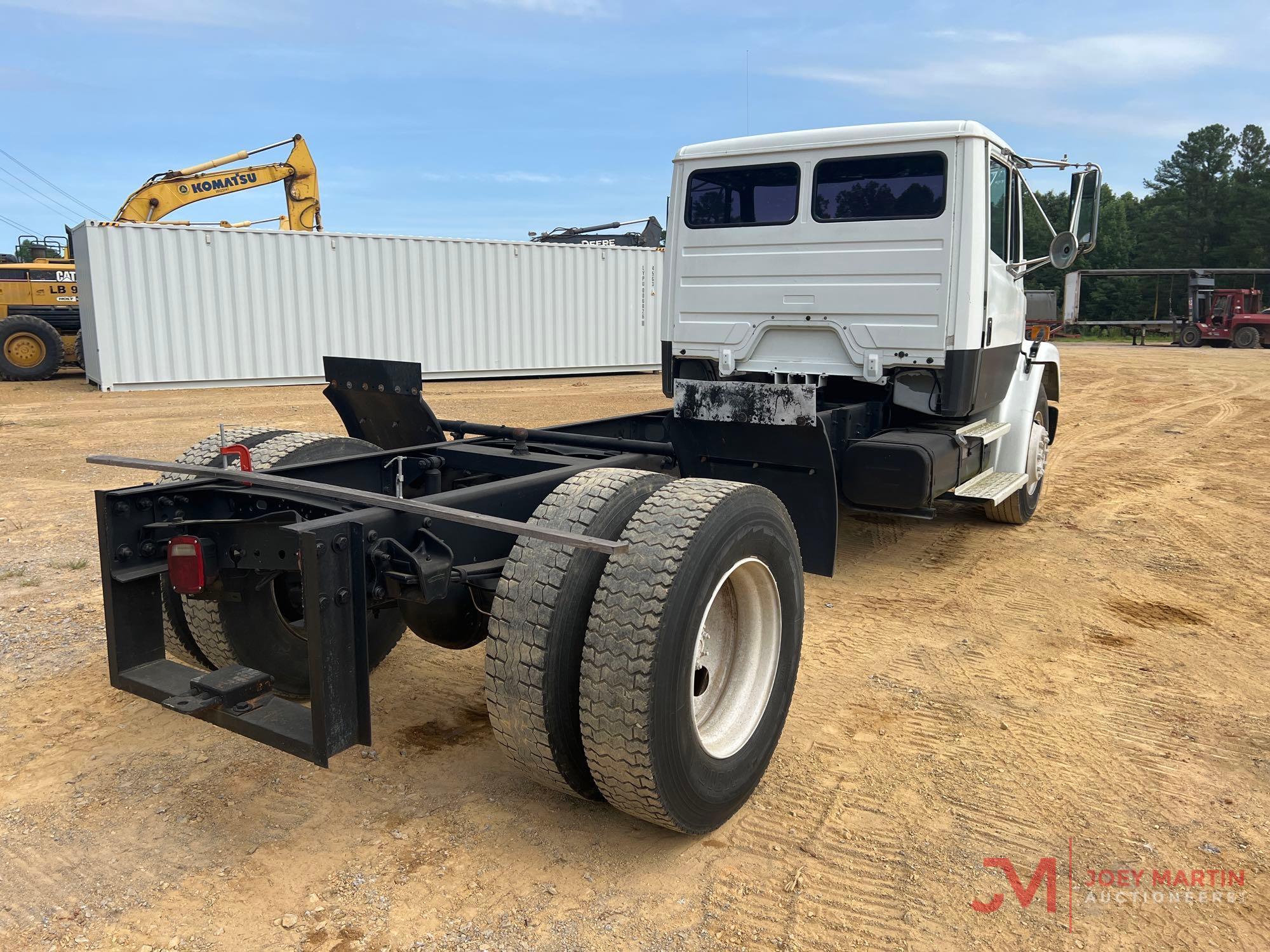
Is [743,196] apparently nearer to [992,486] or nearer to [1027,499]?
[992,486]

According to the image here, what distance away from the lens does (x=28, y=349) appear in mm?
17953

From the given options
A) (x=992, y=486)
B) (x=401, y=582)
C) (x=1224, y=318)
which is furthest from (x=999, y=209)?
(x=1224, y=318)

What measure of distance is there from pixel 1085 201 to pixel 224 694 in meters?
5.67

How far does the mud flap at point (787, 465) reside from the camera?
4.74 meters

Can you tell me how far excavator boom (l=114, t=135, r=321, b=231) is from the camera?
61.0ft

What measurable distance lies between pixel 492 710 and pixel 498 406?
42.7ft

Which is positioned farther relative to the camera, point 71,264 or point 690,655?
point 71,264

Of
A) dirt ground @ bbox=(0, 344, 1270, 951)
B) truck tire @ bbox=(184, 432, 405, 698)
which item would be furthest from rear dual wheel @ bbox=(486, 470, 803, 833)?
truck tire @ bbox=(184, 432, 405, 698)

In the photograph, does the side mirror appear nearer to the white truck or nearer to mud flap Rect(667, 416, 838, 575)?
the white truck

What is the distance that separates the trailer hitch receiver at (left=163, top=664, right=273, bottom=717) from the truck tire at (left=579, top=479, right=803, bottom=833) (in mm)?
993

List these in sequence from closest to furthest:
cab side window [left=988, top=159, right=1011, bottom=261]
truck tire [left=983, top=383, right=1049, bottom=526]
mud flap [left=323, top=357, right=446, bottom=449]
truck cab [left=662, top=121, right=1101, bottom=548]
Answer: mud flap [left=323, top=357, right=446, bottom=449], truck cab [left=662, top=121, right=1101, bottom=548], cab side window [left=988, top=159, right=1011, bottom=261], truck tire [left=983, top=383, right=1049, bottom=526]

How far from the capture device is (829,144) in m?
5.54

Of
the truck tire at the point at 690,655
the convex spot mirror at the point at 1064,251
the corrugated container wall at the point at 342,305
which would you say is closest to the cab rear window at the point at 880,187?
the convex spot mirror at the point at 1064,251

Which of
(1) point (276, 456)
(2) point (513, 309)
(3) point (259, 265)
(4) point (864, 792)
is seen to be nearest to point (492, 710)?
(4) point (864, 792)
